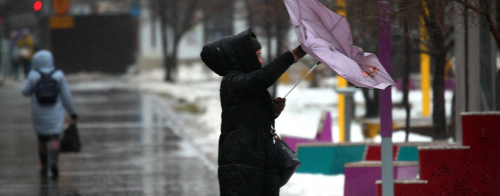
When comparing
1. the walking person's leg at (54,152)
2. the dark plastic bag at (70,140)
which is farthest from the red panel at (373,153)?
the walking person's leg at (54,152)

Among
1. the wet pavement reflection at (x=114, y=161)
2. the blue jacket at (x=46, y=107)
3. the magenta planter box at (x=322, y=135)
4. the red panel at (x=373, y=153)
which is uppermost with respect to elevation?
the blue jacket at (x=46, y=107)

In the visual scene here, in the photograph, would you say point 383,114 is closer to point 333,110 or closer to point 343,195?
point 343,195

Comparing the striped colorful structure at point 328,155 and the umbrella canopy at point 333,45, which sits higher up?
the umbrella canopy at point 333,45

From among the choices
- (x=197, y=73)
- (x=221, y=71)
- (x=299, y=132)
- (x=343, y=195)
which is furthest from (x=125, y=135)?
(x=197, y=73)

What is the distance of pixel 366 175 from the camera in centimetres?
687

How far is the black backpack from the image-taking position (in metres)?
9.16

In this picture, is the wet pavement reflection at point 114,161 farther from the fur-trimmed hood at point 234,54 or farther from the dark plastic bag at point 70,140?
the fur-trimmed hood at point 234,54

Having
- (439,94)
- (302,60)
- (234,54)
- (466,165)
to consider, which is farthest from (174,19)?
(234,54)

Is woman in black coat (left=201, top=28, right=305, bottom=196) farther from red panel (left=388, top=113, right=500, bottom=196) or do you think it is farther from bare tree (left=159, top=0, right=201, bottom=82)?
bare tree (left=159, top=0, right=201, bottom=82)

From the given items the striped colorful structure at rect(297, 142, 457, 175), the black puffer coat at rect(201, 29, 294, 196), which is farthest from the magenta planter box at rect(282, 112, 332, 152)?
the black puffer coat at rect(201, 29, 294, 196)

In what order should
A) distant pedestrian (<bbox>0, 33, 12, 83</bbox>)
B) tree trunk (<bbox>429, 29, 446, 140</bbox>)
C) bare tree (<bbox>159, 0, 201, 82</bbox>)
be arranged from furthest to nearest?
distant pedestrian (<bbox>0, 33, 12, 83</bbox>)
bare tree (<bbox>159, 0, 201, 82</bbox>)
tree trunk (<bbox>429, 29, 446, 140</bbox>)

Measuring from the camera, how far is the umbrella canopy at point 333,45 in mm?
4484

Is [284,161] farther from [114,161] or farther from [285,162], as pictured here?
[114,161]

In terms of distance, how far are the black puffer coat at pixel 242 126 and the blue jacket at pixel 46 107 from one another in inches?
200
